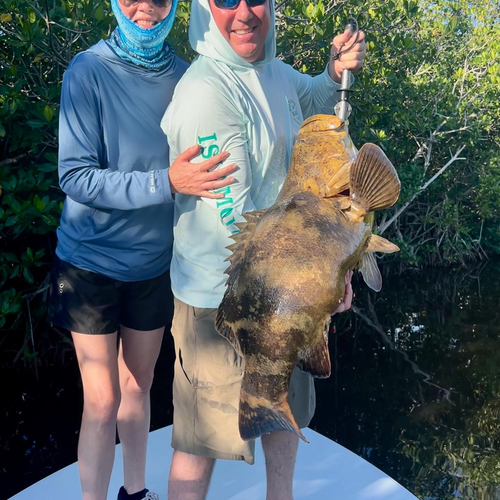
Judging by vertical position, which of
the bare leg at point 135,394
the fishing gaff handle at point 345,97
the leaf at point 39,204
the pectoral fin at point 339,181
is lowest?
the leaf at point 39,204

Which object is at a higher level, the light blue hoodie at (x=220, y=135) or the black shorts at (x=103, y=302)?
the light blue hoodie at (x=220, y=135)

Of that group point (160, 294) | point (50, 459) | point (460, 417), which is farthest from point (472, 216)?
point (160, 294)

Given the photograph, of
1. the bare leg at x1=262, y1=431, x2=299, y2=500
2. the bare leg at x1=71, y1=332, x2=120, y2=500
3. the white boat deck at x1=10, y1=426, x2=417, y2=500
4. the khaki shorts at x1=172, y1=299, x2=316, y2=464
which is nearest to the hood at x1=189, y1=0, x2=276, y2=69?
the khaki shorts at x1=172, y1=299, x2=316, y2=464

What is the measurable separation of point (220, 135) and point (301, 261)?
527mm

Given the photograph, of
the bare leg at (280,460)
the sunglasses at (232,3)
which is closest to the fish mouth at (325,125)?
the sunglasses at (232,3)

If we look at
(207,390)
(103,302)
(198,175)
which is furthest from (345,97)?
(103,302)

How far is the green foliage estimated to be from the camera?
496cm

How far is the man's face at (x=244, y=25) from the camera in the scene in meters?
1.88

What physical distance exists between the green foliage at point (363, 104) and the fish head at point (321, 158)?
1.90 feet

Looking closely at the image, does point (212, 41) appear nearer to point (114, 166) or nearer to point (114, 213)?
point (114, 166)

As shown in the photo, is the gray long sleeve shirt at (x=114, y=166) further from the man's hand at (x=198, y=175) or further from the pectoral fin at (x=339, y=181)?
the pectoral fin at (x=339, y=181)

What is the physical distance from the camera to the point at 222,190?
188 centimetres

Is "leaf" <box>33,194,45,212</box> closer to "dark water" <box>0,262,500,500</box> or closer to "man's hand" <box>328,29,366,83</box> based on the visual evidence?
"dark water" <box>0,262,500,500</box>

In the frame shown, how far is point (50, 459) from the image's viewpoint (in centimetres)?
588
